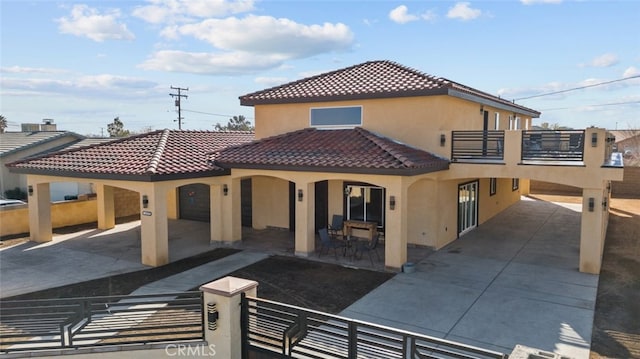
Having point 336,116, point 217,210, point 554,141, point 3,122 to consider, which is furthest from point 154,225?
point 3,122

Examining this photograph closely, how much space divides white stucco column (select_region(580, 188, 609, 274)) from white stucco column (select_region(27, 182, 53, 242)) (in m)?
18.3

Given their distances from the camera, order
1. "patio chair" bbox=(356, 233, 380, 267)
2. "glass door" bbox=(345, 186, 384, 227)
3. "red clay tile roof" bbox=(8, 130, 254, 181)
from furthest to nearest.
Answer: "glass door" bbox=(345, 186, 384, 227), "red clay tile roof" bbox=(8, 130, 254, 181), "patio chair" bbox=(356, 233, 380, 267)

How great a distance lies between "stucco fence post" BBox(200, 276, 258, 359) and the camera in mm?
7352

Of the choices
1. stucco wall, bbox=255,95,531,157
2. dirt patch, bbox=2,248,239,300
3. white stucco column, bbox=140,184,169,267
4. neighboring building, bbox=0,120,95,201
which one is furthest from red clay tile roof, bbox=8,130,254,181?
neighboring building, bbox=0,120,95,201

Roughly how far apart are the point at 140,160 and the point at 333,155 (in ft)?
20.9

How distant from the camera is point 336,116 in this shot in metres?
17.2

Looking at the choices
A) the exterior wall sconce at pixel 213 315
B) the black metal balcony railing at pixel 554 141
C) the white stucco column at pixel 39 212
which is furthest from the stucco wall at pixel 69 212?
the black metal balcony railing at pixel 554 141

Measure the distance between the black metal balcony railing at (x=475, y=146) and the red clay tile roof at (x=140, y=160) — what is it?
8180 millimetres

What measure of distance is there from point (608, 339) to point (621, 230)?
13.0 metres

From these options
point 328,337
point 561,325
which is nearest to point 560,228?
point 561,325

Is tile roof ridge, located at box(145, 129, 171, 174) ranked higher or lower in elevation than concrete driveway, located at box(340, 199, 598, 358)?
higher

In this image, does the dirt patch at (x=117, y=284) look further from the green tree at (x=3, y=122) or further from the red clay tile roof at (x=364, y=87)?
the green tree at (x=3, y=122)

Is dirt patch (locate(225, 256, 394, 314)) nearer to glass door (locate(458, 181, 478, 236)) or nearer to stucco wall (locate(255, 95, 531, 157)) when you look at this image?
stucco wall (locate(255, 95, 531, 157))

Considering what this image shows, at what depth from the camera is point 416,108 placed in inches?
609
